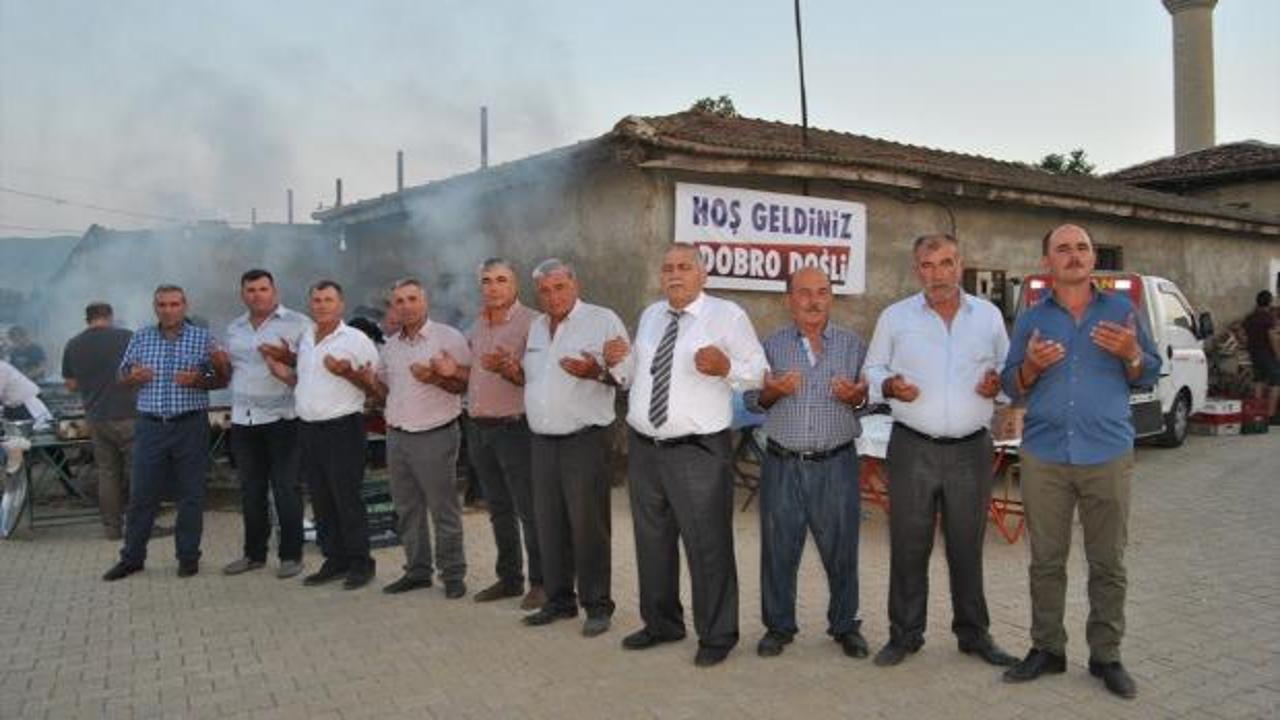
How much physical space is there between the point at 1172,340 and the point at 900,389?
26.5ft

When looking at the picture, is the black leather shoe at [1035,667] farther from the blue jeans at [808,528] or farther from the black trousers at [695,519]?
the black trousers at [695,519]

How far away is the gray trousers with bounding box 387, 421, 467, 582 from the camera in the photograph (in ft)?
18.0

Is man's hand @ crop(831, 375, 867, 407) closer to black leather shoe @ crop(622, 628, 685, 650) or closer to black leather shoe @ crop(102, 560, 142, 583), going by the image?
black leather shoe @ crop(622, 628, 685, 650)

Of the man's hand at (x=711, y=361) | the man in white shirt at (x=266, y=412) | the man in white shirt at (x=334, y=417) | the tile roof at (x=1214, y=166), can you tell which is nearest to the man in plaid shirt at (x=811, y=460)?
the man's hand at (x=711, y=361)

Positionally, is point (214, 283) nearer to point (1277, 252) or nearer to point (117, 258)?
point (117, 258)

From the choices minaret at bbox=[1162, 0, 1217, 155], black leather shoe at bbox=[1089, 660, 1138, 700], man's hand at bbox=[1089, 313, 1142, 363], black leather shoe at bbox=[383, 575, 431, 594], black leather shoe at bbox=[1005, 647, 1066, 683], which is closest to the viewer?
man's hand at bbox=[1089, 313, 1142, 363]

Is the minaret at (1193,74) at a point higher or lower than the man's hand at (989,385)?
higher

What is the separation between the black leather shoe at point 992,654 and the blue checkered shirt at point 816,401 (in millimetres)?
1085

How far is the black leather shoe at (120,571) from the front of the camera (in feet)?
20.0

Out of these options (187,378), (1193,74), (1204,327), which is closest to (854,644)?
(187,378)

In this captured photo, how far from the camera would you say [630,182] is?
852cm

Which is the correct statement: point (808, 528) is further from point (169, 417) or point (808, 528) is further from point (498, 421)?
point (169, 417)

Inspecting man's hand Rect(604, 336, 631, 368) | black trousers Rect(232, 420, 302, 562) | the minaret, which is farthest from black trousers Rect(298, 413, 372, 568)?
the minaret

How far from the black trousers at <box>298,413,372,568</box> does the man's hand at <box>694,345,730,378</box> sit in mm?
2566
